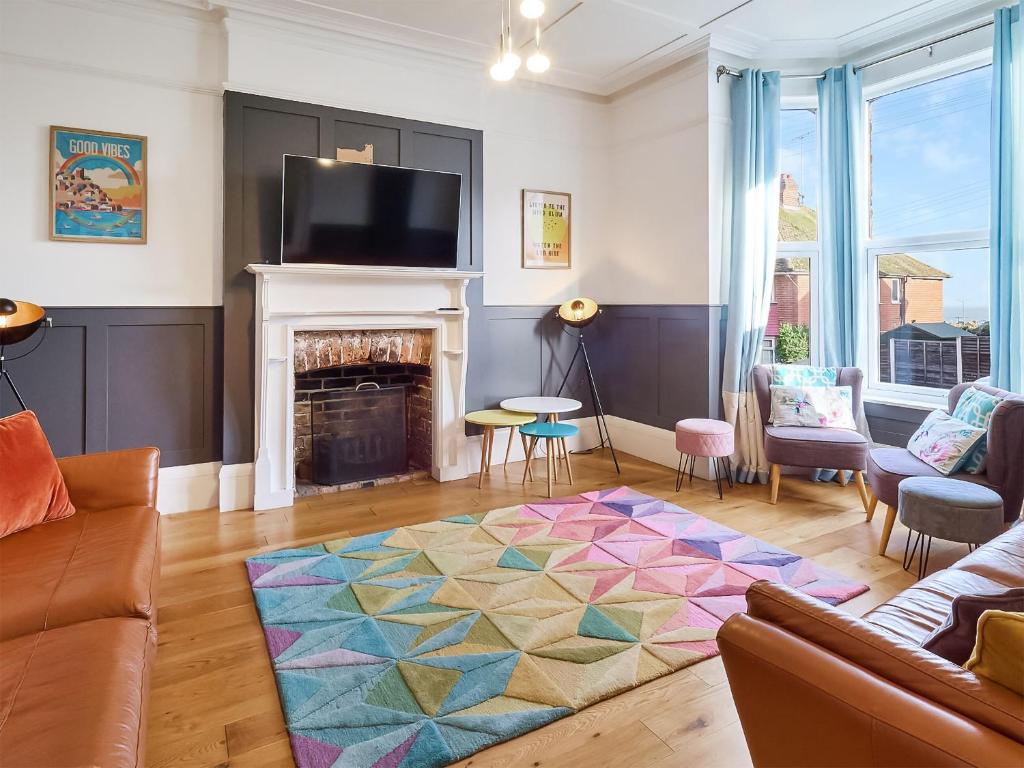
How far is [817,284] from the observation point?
4.53 metres

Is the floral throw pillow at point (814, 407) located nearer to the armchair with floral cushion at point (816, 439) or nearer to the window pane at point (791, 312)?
the armchair with floral cushion at point (816, 439)

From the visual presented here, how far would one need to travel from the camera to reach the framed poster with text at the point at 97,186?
10.8ft

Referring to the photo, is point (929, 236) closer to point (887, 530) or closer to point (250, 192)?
point (887, 530)

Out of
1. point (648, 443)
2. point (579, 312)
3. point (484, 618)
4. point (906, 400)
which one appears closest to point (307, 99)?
point (579, 312)

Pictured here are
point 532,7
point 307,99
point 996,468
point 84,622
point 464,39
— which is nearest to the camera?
point 84,622

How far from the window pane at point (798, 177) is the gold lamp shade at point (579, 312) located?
4.98 ft

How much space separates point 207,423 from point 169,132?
172 centimetres

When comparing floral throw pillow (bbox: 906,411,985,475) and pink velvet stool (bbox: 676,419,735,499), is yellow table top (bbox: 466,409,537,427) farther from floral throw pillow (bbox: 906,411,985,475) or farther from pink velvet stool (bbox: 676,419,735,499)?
floral throw pillow (bbox: 906,411,985,475)

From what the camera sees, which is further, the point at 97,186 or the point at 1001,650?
the point at 97,186

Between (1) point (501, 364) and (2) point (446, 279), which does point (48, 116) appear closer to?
(2) point (446, 279)

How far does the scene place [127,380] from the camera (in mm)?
3541

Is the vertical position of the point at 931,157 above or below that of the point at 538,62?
above

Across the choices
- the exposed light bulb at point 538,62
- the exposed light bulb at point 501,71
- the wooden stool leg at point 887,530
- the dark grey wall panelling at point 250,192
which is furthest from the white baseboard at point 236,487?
the wooden stool leg at point 887,530

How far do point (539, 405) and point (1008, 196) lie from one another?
2980mm
